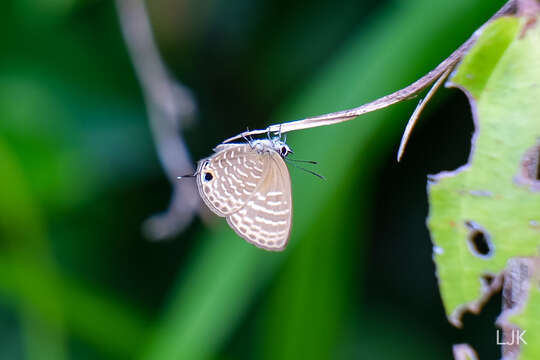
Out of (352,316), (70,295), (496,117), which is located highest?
(496,117)

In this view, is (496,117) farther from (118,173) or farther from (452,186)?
(118,173)

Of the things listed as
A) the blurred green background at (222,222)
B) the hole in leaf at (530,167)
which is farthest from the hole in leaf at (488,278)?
the blurred green background at (222,222)

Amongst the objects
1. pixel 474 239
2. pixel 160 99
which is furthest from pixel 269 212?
pixel 160 99

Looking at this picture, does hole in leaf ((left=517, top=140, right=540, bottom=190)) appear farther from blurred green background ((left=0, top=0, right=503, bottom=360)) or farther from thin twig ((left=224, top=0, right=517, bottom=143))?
blurred green background ((left=0, top=0, right=503, bottom=360))

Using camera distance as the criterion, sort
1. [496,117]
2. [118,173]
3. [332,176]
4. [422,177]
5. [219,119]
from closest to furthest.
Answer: [496,117]
[332,176]
[422,177]
[118,173]
[219,119]

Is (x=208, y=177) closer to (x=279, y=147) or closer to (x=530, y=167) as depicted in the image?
(x=279, y=147)

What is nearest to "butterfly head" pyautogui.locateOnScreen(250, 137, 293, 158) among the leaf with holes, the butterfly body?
the butterfly body

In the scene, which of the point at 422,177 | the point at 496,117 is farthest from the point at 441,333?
the point at 496,117
